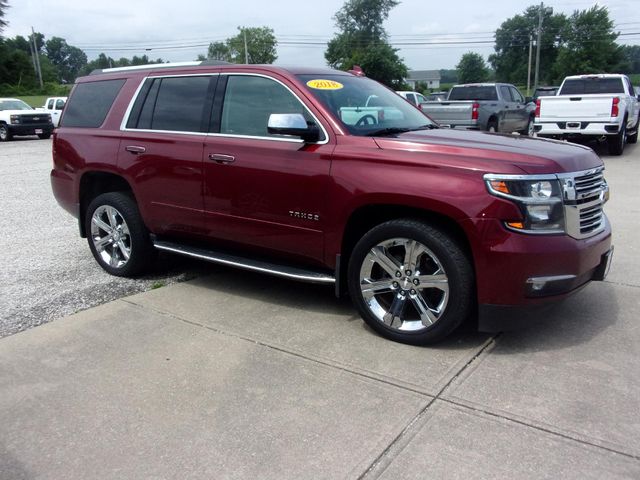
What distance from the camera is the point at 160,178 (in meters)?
4.97

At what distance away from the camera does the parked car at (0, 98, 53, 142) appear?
24312 mm

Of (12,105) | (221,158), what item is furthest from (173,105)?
(12,105)

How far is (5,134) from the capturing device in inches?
971

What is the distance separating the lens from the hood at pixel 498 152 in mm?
3537

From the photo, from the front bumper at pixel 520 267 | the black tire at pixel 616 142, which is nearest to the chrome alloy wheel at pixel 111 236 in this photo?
the front bumper at pixel 520 267

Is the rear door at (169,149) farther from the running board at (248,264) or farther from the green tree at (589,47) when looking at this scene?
the green tree at (589,47)

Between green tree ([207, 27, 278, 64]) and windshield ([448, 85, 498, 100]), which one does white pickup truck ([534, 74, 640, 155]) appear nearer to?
windshield ([448, 85, 498, 100])

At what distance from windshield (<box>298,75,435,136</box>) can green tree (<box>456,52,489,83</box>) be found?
364 ft

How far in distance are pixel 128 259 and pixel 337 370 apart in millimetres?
2651

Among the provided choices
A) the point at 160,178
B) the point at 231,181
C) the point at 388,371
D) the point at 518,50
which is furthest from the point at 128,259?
the point at 518,50

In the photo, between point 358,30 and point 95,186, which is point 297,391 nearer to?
point 95,186

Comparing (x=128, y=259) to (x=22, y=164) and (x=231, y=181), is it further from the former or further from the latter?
(x=22, y=164)

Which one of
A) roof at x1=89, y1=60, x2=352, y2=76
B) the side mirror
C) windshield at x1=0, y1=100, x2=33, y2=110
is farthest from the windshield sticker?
windshield at x1=0, y1=100, x2=33, y2=110

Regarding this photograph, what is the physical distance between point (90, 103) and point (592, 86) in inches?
575
